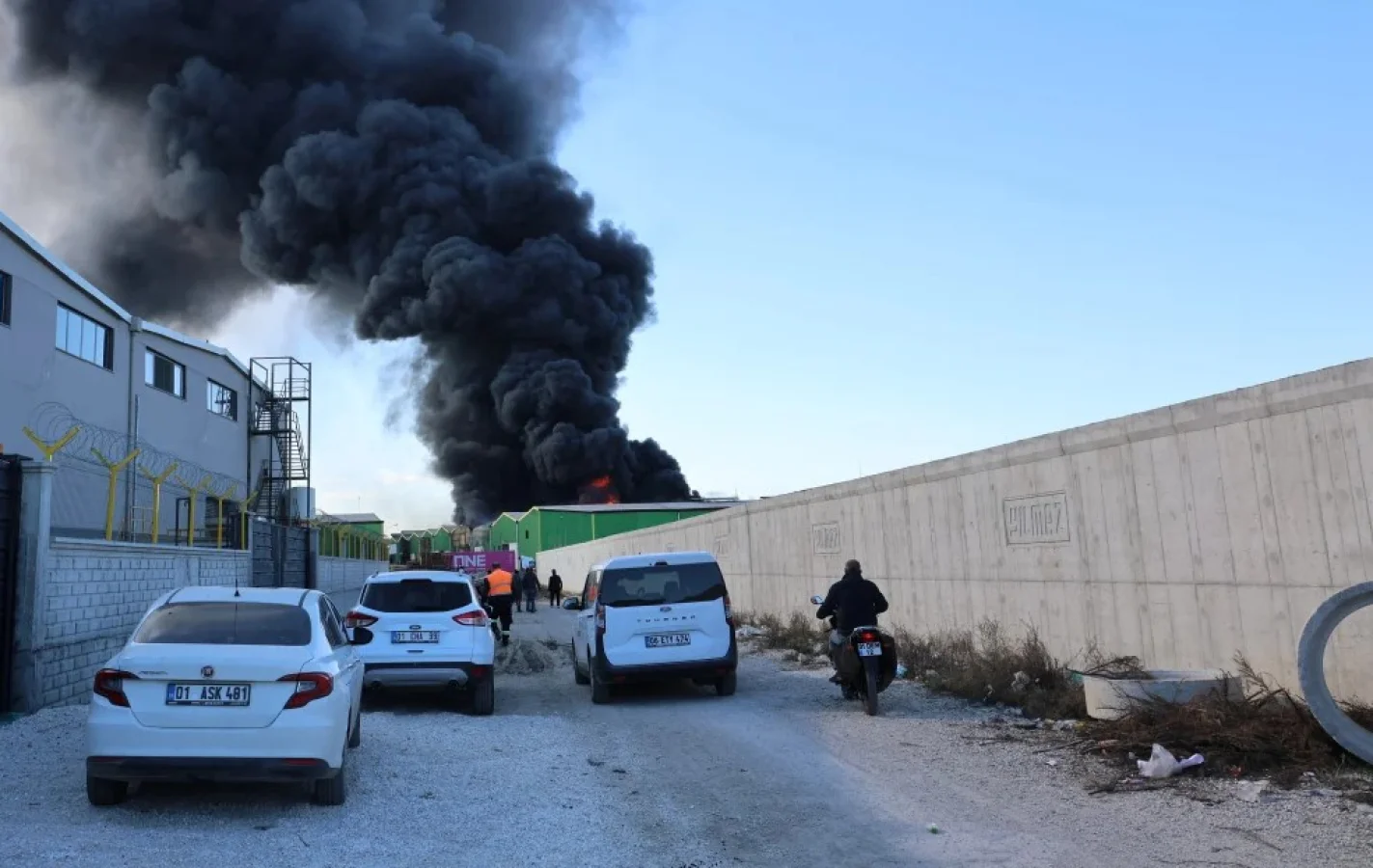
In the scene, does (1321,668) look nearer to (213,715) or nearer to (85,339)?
(213,715)

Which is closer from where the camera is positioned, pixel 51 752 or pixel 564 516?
pixel 51 752

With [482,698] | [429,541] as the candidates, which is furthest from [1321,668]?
[429,541]

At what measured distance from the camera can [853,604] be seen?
Answer: 35.4 ft

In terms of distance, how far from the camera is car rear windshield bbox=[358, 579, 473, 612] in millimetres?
11250

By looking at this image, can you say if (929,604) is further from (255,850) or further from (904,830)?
(255,850)

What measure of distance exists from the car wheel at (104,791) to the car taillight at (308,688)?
1139 mm

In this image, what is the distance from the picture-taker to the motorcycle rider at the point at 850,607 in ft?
35.3

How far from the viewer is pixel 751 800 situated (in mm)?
6832

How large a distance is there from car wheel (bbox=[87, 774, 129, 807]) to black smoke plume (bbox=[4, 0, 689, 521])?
44625 mm

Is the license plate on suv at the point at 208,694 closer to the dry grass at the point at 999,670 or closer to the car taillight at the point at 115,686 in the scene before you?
the car taillight at the point at 115,686

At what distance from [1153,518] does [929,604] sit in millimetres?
4829

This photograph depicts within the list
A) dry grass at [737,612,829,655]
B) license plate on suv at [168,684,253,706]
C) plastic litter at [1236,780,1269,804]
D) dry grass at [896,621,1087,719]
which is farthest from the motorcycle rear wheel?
license plate on suv at [168,684,253,706]

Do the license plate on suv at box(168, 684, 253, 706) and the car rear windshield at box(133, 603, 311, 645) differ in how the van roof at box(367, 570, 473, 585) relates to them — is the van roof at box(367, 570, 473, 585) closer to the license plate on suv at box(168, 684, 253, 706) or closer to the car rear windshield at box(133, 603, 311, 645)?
the car rear windshield at box(133, 603, 311, 645)

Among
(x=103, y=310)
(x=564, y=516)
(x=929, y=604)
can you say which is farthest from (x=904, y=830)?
(x=564, y=516)
